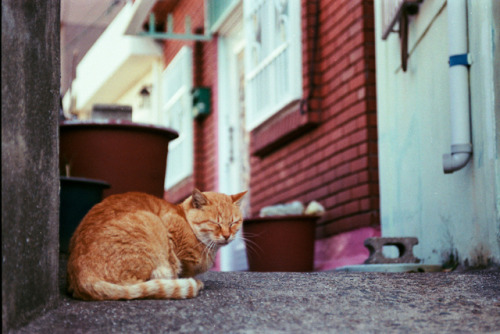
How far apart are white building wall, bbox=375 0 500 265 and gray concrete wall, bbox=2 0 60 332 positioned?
239 centimetres

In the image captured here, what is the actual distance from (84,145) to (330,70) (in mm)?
2516

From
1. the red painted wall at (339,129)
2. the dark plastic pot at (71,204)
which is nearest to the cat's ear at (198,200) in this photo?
the dark plastic pot at (71,204)

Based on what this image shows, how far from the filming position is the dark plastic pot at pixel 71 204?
4926 millimetres

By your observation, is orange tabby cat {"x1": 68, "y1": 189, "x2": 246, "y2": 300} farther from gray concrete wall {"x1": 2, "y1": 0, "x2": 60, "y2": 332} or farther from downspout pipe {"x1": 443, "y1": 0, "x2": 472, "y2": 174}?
downspout pipe {"x1": 443, "y1": 0, "x2": 472, "y2": 174}

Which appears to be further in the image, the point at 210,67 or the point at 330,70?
the point at 210,67

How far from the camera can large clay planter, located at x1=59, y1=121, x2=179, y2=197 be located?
17.8ft

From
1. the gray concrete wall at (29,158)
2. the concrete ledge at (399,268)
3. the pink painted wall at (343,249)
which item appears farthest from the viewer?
the pink painted wall at (343,249)

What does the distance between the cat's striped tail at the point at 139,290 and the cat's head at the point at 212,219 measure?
0.50m

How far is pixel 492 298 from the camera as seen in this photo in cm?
359

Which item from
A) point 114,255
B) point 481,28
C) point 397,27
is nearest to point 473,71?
point 481,28

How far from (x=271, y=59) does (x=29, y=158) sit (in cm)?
493

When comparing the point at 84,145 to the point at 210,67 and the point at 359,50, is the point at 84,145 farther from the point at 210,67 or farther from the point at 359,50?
the point at 210,67

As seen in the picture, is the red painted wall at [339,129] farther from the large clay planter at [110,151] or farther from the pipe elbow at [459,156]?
the large clay planter at [110,151]

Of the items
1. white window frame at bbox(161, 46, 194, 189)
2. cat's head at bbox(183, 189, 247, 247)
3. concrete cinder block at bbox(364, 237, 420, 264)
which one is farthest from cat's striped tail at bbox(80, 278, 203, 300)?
white window frame at bbox(161, 46, 194, 189)
